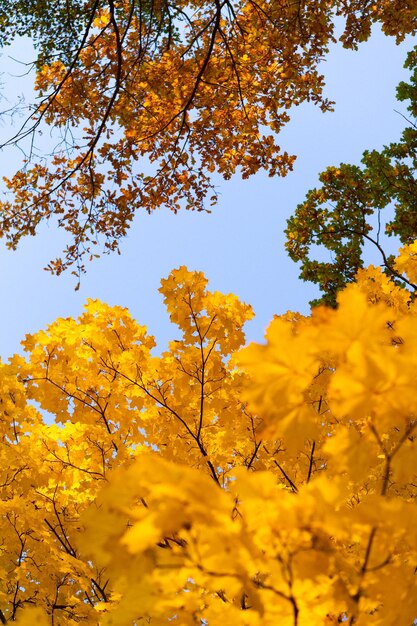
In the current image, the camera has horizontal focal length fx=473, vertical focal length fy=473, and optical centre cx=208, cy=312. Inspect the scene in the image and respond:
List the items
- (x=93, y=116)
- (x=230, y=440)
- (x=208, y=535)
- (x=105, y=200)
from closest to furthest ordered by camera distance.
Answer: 1. (x=208, y=535)
2. (x=230, y=440)
3. (x=93, y=116)
4. (x=105, y=200)

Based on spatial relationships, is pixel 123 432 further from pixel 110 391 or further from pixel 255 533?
pixel 255 533

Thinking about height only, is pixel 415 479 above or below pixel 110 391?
below

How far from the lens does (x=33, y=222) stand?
6.27 meters

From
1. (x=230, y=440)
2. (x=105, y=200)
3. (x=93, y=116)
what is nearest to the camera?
(x=230, y=440)

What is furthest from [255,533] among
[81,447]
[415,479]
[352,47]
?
[352,47]

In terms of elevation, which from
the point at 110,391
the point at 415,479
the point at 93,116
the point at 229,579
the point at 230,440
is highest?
the point at 93,116

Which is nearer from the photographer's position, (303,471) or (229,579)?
(229,579)

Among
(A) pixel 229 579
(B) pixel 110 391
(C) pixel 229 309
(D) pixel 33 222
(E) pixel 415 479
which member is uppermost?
(D) pixel 33 222

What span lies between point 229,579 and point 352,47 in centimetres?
760

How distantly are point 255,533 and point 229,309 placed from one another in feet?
8.30

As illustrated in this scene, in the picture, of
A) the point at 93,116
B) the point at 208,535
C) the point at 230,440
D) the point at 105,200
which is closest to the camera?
the point at 208,535

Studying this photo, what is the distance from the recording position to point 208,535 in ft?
3.03

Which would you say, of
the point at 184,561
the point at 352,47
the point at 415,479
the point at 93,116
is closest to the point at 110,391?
the point at 415,479

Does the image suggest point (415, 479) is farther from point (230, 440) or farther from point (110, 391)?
point (110, 391)
